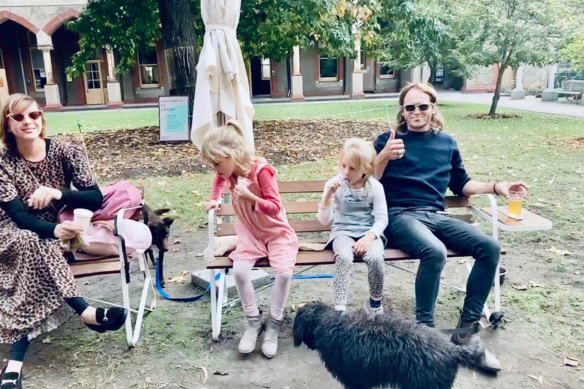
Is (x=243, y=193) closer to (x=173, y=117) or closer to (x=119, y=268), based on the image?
(x=119, y=268)

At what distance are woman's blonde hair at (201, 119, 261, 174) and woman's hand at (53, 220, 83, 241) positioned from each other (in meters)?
0.84

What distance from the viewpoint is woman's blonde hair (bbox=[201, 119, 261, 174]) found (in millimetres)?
2846

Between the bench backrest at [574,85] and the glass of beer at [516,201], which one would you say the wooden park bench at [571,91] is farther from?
the glass of beer at [516,201]

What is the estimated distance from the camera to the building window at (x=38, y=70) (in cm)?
2569

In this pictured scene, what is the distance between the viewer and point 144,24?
37.7ft

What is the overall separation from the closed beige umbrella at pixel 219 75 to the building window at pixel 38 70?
25912 millimetres

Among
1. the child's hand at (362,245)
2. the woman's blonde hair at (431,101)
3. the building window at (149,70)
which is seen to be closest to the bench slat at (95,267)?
the child's hand at (362,245)

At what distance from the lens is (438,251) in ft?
9.16

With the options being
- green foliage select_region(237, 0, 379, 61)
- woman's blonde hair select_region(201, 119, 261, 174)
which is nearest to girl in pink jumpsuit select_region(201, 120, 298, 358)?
woman's blonde hair select_region(201, 119, 261, 174)

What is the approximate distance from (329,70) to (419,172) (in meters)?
25.5

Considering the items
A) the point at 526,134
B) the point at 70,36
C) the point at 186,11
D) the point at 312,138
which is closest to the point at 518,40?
the point at 526,134

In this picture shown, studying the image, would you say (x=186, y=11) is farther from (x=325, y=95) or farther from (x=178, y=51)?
(x=325, y=95)

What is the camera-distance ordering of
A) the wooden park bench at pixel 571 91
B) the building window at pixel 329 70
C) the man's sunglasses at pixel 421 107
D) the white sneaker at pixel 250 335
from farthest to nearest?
the building window at pixel 329 70, the wooden park bench at pixel 571 91, the man's sunglasses at pixel 421 107, the white sneaker at pixel 250 335

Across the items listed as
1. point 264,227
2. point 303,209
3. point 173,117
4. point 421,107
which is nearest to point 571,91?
point 173,117
